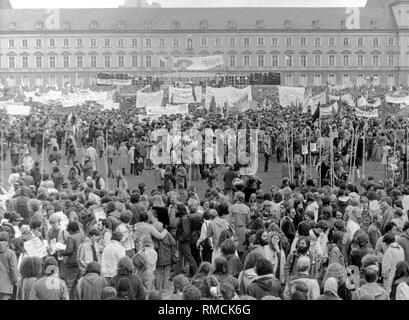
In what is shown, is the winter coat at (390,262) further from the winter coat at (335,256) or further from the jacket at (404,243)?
the jacket at (404,243)

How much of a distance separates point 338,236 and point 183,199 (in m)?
4.74

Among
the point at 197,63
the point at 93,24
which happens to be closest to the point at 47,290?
the point at 197,63

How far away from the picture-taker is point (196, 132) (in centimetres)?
2233

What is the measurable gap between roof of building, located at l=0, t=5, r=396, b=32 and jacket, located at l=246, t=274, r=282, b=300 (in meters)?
79.3

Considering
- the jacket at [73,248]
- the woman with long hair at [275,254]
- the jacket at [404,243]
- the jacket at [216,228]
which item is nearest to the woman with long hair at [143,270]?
the jacket at [73,248]

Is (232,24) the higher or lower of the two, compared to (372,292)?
higher

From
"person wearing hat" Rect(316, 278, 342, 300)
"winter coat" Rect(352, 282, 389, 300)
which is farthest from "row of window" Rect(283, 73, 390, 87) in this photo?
"person wearing hat" Rect(316, 278, 342, 300)

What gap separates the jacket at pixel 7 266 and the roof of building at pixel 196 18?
77.5 m

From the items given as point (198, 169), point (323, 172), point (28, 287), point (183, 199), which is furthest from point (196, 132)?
point (28, 287)

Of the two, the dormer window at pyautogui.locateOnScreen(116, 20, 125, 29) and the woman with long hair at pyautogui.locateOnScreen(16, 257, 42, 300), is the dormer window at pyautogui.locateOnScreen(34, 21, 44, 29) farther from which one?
the woman with long hair at pyautogui.locateOnScreen(16, 257, 42, 300)

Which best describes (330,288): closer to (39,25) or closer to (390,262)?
(390,262)

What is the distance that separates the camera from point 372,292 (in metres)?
8.20

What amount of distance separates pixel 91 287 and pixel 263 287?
1766 millimetres

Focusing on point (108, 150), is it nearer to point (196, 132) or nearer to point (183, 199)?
point (196, 132)
